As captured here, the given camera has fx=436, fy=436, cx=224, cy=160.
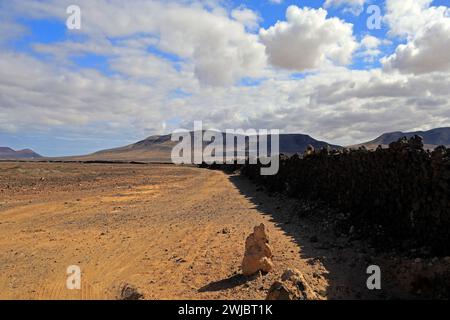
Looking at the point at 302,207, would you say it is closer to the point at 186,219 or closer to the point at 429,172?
the point at 186,219

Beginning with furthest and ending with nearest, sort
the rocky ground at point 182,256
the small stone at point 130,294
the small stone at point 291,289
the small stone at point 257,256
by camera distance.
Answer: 1. the small stone at point 257,256
2. the rocky ground at point 182,256
3. the small stone at point 130,294
4. the small stone at point 291,289

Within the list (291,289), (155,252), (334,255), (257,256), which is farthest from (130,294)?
(334,255)

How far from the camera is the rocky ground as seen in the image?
22.2 ft

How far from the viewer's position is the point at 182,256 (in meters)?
9.13

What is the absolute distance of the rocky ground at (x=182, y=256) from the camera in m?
6.77

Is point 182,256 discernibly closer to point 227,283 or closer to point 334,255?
point 227,283

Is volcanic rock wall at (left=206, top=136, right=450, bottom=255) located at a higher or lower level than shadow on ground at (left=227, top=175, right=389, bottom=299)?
higher

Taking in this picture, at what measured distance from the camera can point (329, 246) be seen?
949cm

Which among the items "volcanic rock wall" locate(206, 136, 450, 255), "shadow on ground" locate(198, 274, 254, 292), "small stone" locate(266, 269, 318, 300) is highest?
"volcanic rock wall" locate(206, 136, 450, 255)

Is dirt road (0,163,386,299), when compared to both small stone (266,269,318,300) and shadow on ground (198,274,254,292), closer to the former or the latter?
shadow on ground (198,274,254,292)

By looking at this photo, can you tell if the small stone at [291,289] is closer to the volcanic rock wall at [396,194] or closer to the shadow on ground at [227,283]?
the shadow on ground at [227,283]

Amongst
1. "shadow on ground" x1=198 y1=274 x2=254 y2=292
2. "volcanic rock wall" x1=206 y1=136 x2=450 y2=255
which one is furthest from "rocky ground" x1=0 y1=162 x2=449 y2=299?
"volcanic rock wall" x1=206 y1=136 x2=450 y2=255

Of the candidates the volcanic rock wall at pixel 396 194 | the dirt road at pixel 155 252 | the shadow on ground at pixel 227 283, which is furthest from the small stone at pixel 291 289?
the volcanic rock wall at pixel 396 194
